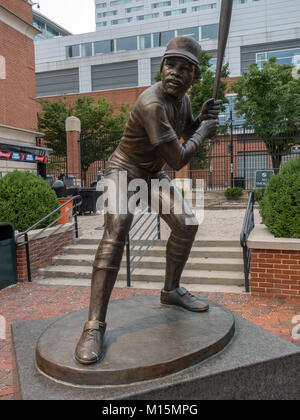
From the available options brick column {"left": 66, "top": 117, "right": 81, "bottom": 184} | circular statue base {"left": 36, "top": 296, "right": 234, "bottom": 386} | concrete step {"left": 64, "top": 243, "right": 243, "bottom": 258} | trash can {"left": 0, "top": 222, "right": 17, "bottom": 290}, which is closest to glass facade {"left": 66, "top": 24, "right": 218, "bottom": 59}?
brick column {"left": 66, "top": 117, "right": 81, "bottom": 184}

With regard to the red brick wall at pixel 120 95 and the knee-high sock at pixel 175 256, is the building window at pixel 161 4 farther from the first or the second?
the knee-high sock at pixel 175 256

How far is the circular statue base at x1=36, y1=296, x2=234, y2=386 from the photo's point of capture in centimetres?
224

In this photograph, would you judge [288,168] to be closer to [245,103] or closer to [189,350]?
[189,350]

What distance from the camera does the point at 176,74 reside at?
8.73 ft

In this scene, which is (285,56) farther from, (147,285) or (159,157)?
(159,157)

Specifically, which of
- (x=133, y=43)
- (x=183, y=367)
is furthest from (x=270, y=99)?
(x=133, y=43)

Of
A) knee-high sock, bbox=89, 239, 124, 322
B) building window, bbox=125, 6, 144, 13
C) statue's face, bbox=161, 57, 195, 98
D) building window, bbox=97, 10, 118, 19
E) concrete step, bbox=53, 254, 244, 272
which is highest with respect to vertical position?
building window, bbox=97, 10, 118, 19

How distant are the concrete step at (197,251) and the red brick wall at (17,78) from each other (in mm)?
12166

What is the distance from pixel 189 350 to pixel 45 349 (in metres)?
1.01

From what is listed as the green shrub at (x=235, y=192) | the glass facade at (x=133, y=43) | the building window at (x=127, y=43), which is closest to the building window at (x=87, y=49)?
the glass facade at (x=133, y=43)

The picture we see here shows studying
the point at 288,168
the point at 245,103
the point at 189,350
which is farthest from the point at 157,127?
the point at 245,103

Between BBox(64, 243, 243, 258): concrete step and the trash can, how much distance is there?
158 cm

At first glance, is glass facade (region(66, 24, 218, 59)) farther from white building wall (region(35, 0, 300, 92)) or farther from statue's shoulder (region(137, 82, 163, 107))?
statue's shoulder (region(137, 82, 163, 107))

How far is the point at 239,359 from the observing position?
8.20 ft
